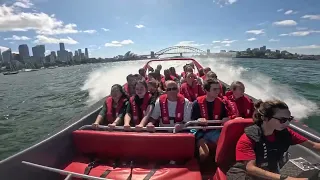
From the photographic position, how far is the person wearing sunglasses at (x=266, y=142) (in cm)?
179

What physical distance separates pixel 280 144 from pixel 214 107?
116 cm

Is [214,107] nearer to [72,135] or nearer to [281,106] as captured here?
[281,106]

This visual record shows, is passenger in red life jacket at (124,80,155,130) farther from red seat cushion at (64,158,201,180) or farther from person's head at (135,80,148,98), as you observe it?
red seat cushion at (64,158,201,180)

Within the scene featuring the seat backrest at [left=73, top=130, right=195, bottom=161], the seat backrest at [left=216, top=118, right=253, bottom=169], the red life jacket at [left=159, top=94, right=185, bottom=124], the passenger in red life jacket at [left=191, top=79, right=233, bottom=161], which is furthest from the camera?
the red life jacket at [left=159, top=94, right=185, bottom=124]

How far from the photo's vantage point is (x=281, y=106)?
179cm

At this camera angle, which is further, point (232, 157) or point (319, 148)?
point (232, 157)

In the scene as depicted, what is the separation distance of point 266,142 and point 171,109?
4.93 ft

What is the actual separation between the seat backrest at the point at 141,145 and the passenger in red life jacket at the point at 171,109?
1.81 feet

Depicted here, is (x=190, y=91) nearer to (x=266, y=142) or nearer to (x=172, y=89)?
(x=172, y=89)

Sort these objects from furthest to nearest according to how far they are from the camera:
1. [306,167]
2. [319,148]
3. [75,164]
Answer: [75,164] < [319,148] < [306,167]

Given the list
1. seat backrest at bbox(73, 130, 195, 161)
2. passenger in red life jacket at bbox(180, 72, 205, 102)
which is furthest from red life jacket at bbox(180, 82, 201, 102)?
seat backrest at bbox(73, 130, 195, 161)

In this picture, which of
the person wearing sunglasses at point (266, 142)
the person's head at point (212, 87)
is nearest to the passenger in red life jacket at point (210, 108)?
the person's head at point (212, 87)

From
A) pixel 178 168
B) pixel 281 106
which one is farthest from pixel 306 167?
pixel 178 168

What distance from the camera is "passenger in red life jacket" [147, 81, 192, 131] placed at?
313 centimetres
